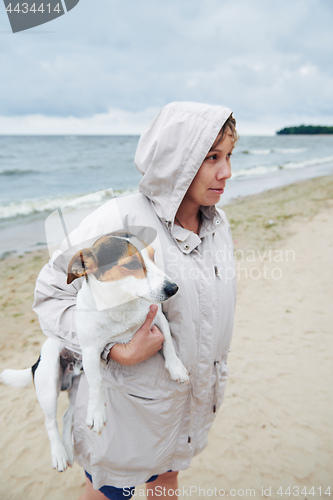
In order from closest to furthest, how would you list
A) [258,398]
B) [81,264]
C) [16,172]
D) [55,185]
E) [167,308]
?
[81,264]
[167,308]
[258,398]
[55,185]
[16,172]

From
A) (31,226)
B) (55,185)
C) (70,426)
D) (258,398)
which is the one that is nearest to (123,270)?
(70,426)

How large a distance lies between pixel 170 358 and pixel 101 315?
40 centimetres

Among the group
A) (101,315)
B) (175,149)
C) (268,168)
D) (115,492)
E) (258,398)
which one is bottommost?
(268,168)

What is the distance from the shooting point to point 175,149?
156cm

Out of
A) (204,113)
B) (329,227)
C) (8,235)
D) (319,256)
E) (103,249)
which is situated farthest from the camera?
(8,235)

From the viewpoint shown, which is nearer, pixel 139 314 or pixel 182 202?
pixel 139 314

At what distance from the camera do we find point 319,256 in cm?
689

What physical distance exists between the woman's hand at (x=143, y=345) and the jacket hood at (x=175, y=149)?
1.63ft

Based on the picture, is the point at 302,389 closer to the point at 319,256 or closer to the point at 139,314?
the point at 139,314

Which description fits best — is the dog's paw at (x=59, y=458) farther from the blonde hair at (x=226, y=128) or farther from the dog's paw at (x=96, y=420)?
the blonde hair at (x=226, y=128)

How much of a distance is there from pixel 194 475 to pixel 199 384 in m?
1.78

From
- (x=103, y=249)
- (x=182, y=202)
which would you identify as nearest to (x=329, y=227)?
(x=182, y=202)

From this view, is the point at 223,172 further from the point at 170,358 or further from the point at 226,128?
the point at 170,358

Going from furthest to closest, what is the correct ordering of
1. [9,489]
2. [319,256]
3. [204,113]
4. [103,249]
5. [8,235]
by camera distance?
[8,235], [319,256], [9,489], [204,113], [103,249]
